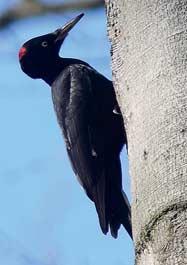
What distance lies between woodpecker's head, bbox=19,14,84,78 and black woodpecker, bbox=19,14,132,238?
237 millimetres

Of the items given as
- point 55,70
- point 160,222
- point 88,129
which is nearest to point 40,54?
point 55,70

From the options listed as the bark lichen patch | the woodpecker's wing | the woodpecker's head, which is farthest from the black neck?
the bark lichen patch

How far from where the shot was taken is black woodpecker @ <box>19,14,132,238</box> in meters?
2.94

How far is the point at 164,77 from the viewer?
64.2 inches

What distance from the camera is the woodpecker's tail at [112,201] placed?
2805mm

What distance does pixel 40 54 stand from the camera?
3855 millimetres

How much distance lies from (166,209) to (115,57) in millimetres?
730

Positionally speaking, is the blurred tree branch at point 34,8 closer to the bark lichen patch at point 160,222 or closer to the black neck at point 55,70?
the bark lichen patch at point 160,222

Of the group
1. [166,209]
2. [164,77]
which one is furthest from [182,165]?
[164,77]

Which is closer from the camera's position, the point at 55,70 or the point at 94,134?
the point at 94,134

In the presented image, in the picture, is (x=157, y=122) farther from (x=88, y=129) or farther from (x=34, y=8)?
(x=88, y=129)

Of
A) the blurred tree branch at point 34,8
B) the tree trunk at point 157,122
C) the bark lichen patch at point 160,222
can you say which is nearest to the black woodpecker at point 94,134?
the tree trunk at point 157,122

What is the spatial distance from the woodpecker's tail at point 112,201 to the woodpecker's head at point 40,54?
88 cm

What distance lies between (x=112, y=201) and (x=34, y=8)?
5.78ft
